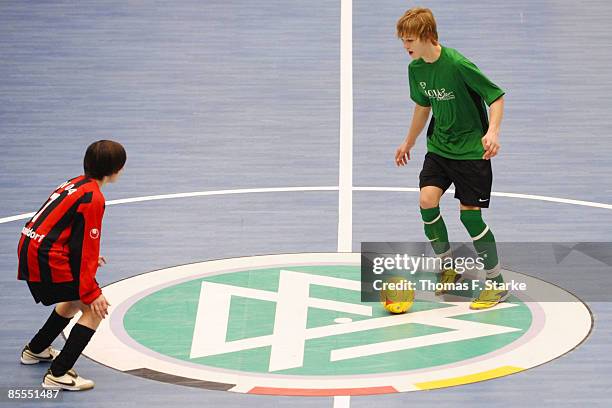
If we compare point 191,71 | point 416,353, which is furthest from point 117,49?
point 416,353

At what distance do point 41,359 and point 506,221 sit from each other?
5.02m

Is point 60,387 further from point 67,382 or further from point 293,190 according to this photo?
point 293,190

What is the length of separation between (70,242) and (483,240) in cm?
341

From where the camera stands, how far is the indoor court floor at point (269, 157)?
8.59 metres

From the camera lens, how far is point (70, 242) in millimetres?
7969

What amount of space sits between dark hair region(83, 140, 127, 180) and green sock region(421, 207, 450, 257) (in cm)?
286

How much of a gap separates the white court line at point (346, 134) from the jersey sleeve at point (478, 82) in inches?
90.4

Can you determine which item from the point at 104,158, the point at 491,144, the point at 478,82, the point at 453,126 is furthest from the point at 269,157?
the point at 104,158

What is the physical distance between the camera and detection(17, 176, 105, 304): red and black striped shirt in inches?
312

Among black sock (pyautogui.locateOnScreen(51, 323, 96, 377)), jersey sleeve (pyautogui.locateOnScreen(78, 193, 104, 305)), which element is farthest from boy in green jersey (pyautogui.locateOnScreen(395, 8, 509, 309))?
black sock (pyautogui.locateOnScreen(51, 323, 96, 377))

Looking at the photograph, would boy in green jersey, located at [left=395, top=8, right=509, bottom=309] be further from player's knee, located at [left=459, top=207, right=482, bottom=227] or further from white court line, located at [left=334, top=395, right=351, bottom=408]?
white court line, located at [left=334, top=395, right=351, bottom=408]

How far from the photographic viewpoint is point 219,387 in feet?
27.0

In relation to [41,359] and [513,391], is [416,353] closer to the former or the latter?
[513,391]

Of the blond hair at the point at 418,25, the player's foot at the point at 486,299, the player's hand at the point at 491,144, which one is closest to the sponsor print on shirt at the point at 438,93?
the blond hair at the point at 418,25
